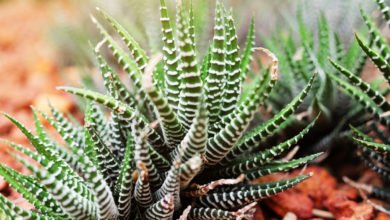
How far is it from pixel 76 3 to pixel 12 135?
1688 mm

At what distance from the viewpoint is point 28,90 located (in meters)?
3.01

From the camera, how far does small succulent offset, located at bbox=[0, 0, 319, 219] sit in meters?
1.34

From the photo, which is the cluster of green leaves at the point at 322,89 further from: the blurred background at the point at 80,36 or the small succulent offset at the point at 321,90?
the blurred background at the point at 80,36

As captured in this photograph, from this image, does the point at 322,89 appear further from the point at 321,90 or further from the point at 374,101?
the point at 374,101

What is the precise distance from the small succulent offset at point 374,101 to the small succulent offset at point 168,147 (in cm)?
20

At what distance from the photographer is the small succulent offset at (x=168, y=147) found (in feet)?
4.40

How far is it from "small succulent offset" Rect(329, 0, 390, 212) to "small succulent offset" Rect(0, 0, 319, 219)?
20 centimetres

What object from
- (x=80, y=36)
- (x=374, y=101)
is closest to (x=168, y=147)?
(x=374, y=101)

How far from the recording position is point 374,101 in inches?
64.7

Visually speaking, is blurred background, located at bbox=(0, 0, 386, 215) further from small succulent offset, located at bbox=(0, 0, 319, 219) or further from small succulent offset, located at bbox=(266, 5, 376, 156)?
small succulent offset, located at bbox=(0, 0, 319, 219)

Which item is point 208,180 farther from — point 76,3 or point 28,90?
point 76,3

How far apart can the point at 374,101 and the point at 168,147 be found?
64 cm

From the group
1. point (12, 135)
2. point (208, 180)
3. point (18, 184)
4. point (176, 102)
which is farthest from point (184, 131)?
point (12, 135)

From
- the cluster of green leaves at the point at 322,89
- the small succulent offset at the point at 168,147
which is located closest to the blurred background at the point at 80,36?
the cluster of green leaves at the point at 322,89
